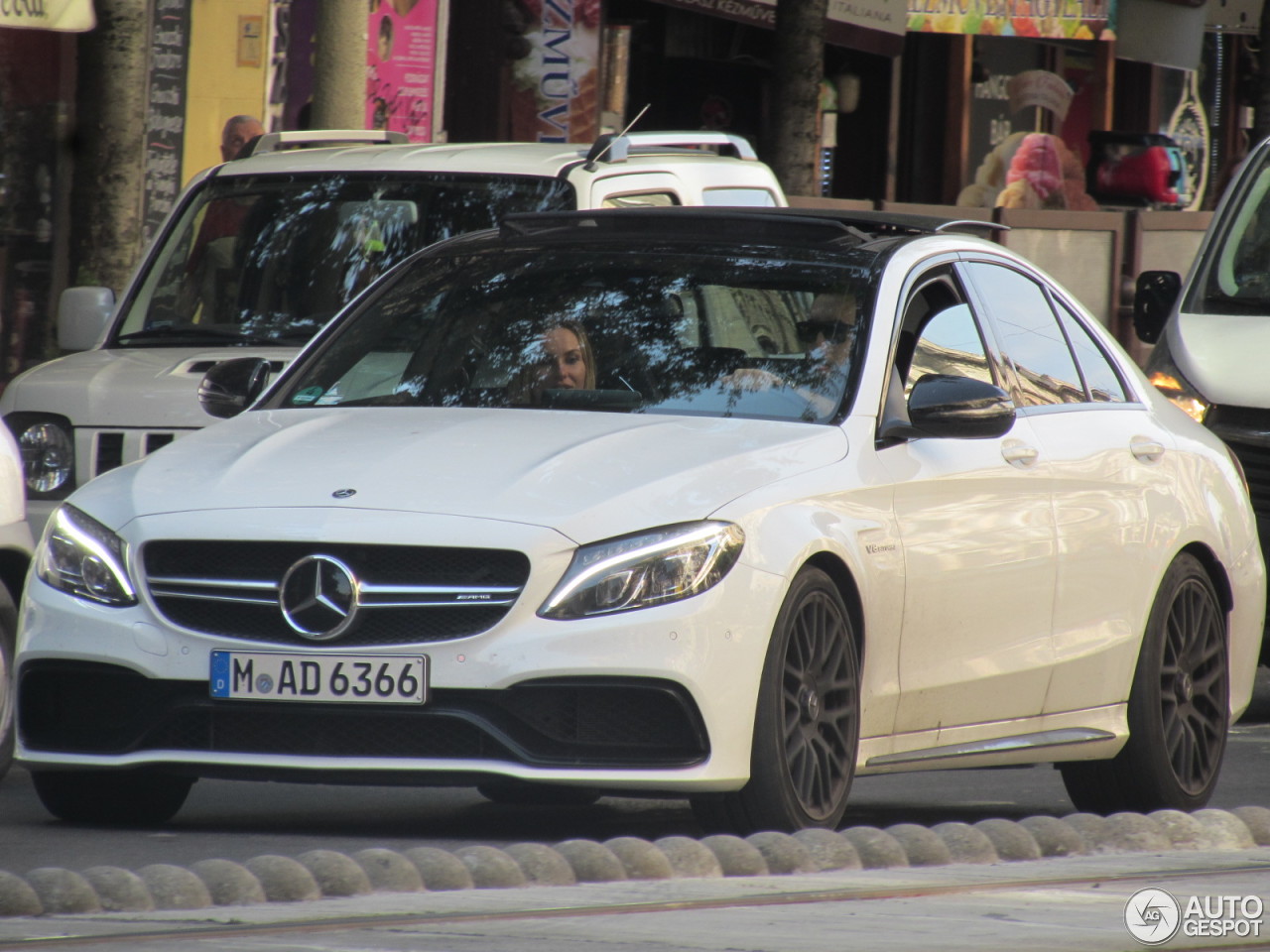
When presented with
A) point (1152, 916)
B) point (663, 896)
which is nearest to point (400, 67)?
point (663, 896)

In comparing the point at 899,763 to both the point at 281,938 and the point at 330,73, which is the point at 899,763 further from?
the point at 330,73

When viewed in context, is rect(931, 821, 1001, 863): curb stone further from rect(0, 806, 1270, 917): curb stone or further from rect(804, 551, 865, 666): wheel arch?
rect(804, 551, 865, 666): wheel arch

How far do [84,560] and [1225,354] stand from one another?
5346 mm

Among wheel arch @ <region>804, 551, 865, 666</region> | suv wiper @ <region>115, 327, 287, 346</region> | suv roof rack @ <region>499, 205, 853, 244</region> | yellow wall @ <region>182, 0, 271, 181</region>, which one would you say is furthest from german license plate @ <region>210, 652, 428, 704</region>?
yellow wall @ <region>182, 0, 271, 181</region>

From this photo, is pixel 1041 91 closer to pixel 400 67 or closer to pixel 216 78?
pixel 400 67

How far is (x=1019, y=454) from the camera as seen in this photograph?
24.7 feet

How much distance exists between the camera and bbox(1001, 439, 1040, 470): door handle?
24.6 ft

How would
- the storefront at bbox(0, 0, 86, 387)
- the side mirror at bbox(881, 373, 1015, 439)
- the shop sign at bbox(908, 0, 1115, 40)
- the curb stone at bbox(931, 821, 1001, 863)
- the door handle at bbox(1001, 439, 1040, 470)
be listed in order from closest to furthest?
1. the curb stone at bbox(931, 821, 1001, 863)
2. the side mirror at bbox(881, 373, 1015, 439)
3. the door handle at bbox(1001, 439, 1040, 470)
4. the storefront at bbox(0, 0, 86, 387)
5. the shop sign at bbox(908, 0, 1115, 40)

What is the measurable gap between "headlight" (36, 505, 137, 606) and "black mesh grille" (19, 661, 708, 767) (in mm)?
195

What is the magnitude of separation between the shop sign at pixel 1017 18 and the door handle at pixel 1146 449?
1745 cm

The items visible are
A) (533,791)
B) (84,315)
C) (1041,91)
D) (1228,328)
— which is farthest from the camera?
(1041,91)

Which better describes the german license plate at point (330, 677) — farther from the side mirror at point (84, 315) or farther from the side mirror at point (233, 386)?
the side mirror at point (84, 315)

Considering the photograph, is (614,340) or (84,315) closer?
(614,340)

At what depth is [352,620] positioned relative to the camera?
6.27 metres
